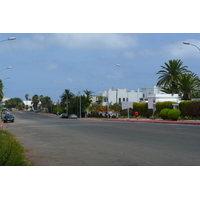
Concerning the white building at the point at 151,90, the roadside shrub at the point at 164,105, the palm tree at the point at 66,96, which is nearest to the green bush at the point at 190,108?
the roadside shrub at the point at 164,105

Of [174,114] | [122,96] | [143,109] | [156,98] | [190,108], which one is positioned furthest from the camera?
[122,96]

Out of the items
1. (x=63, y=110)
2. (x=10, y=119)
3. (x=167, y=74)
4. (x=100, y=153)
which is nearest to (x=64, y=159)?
(x=100, y=153)

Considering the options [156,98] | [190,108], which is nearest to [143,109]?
[156,98]

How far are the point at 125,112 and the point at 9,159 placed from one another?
197 feet

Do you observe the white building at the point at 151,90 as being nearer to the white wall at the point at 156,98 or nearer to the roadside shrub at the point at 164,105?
the white wall at the point at 156,98

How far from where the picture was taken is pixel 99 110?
3339 inches

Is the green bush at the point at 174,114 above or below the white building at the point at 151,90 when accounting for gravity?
below

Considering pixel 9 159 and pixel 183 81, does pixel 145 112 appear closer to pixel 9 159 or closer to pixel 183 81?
pixel 183 81

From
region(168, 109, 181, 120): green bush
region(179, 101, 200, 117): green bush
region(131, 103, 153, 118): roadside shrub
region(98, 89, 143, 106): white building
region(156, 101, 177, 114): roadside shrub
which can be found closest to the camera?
region(168, 109, 181, 120): green bush

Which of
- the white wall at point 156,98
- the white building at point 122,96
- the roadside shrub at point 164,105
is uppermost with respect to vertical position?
the white building at point 122,96

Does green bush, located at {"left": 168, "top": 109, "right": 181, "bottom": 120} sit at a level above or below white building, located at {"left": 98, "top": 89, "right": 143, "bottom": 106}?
below

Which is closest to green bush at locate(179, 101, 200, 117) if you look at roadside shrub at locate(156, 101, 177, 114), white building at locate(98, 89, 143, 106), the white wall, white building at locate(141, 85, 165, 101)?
roadside shrub at locate(156, 101, 177, 114)

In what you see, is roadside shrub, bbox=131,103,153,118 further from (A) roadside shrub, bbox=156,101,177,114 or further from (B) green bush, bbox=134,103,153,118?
(A) roadside shrub, bbox=156,101,177,114

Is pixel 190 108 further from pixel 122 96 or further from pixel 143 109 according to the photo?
pixel 122 96
